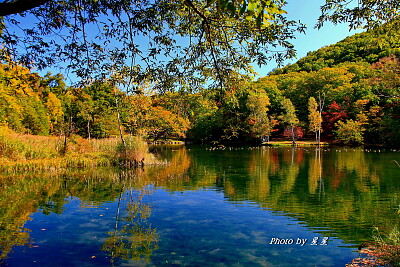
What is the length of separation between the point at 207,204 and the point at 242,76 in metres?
6.07

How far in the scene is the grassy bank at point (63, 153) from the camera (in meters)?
17.6

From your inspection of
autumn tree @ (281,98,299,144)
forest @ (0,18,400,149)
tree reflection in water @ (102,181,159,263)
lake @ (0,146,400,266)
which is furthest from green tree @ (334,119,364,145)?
tree reflection in water @ (102,181,159,263)

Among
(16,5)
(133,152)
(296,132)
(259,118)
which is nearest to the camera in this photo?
(16,5)

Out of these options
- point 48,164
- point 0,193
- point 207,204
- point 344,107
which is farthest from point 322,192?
point 344,107

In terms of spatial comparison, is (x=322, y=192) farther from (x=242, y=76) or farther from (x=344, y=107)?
(x=344, y=107)

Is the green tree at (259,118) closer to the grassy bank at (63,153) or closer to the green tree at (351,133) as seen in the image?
the green tree at (351,133)

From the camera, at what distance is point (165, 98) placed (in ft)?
19.0

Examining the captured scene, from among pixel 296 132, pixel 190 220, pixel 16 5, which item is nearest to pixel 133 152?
pixel 190 220

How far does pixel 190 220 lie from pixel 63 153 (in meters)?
15.5

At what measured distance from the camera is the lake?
585 centimetres

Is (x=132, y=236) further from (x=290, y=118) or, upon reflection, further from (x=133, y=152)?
(x=290, y=118)

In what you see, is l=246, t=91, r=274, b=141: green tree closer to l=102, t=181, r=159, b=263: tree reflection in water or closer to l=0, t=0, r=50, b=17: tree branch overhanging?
l=102, t=181, r=159, b=263: tree reflection in water

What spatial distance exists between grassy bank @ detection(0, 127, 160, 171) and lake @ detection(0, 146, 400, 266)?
2748 mm

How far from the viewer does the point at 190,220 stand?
8438 millimetres
